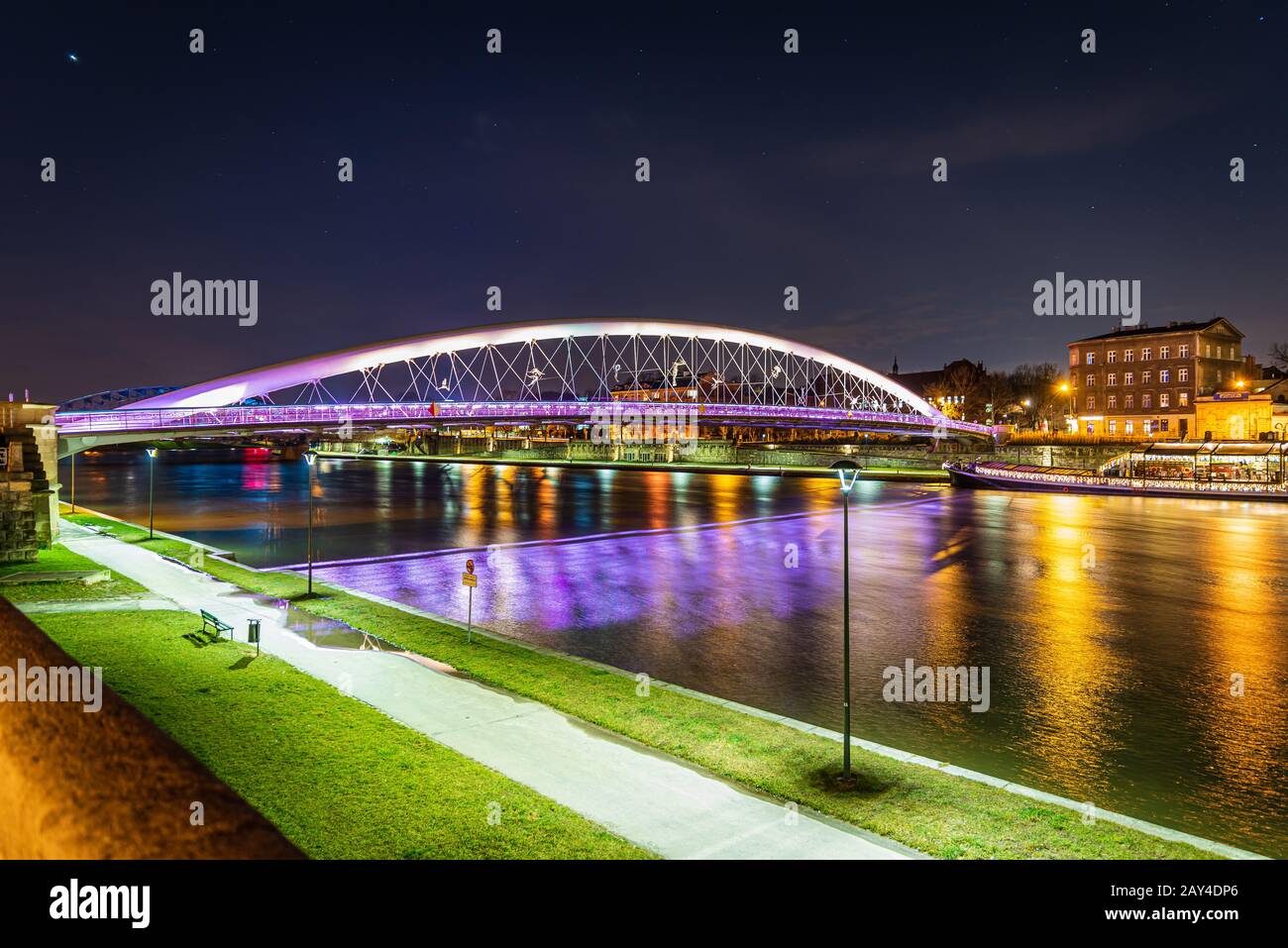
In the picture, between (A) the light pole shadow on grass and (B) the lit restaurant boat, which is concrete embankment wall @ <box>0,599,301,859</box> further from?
(B) the lit restaurant boat

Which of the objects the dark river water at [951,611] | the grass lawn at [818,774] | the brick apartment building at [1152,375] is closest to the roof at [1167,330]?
the brick apartment building at [1152,375]

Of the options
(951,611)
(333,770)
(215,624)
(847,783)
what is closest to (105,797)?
(333,770)

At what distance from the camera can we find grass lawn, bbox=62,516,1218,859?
21.8 feet

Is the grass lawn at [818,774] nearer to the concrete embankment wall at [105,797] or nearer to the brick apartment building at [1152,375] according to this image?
the concrete embankment wall at [105,797]

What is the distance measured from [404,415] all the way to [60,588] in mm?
63091

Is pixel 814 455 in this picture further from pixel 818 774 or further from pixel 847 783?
pixel 847 783

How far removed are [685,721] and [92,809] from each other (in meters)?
8.55

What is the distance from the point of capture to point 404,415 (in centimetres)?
7900

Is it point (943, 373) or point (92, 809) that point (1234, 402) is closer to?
point (92, 809)

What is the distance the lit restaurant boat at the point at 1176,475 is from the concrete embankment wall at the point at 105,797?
→ 58.0 m

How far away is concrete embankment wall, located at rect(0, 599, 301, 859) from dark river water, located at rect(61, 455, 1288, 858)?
340 inches

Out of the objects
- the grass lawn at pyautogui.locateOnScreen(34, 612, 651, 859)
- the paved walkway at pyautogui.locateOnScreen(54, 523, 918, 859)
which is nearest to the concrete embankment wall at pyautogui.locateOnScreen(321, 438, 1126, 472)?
the paved walkway at pyautogui.locateOnScreen(54, 523, 918, 859)

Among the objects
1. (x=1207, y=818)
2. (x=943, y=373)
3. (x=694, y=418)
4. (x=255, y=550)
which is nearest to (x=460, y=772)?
(x=1207, y=818)

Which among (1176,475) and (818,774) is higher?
(1176,475)
